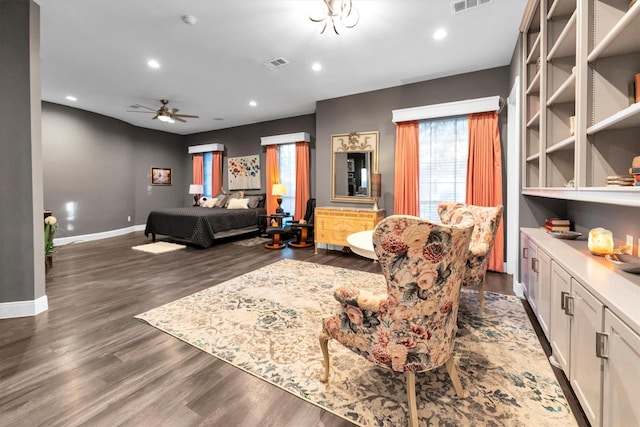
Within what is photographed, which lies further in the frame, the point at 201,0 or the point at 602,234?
the point at 201,0

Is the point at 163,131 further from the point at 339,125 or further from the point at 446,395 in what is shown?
the point at 446,395

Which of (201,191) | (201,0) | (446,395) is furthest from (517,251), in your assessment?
(201,191)

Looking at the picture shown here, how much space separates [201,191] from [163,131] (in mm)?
2176

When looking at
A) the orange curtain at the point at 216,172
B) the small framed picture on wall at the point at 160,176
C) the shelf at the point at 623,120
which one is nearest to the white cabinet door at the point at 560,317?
the shelf at the point at 623,120

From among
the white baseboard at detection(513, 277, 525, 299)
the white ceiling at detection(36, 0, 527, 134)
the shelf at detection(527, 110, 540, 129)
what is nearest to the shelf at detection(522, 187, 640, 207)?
the shelf at detection(527, 110, 540, 129)

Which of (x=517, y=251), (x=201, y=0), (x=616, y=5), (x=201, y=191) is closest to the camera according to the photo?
(x=616, y=5)

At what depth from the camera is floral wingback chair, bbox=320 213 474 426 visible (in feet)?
3.66

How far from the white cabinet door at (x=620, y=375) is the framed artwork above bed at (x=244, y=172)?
6.99 meters

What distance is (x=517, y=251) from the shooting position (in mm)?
3119

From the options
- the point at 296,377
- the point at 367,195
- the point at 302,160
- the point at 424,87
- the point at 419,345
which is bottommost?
the point at 296,377

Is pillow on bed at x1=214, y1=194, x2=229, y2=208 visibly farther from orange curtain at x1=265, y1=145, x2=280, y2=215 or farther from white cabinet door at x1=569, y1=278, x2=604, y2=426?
white cabinet door at x1=569, y1=278, x2=604, y2=426

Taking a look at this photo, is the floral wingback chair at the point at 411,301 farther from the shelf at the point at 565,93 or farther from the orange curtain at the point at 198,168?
the orange curtain at the point at 198,168

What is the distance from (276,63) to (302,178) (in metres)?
2.94

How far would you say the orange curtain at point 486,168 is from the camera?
3.93m
